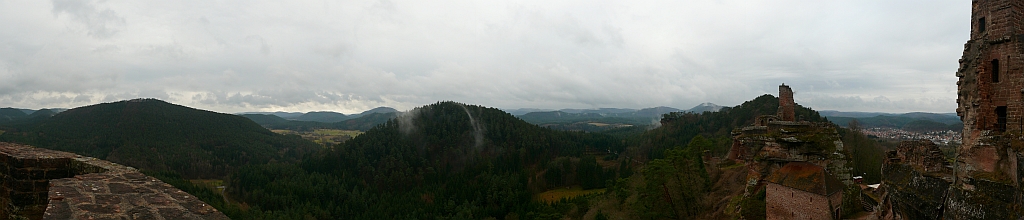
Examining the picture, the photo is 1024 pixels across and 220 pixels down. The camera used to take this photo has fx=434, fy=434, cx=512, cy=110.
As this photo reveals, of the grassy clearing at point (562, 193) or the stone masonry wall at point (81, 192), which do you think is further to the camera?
the grassy clearing at point (562, 193)

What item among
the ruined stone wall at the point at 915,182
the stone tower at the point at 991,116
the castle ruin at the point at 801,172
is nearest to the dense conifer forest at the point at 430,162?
the castle ruin at the point at 801,172

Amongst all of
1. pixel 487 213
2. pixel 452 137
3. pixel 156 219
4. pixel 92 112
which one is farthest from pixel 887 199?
pixel 92 112

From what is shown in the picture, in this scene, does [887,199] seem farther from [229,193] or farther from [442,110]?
[442,110]

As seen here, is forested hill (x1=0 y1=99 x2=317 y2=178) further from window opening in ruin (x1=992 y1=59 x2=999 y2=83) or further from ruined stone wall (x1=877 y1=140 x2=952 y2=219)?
window opening in ruin (x1=992 y1=59 x2=999 y2=83)

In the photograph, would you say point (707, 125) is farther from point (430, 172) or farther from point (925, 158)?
point (925, 158)

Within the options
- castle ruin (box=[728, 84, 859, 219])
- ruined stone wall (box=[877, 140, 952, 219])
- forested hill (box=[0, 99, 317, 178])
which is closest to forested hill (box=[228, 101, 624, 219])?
castle ruin (box=[728, 84, 859, 219])

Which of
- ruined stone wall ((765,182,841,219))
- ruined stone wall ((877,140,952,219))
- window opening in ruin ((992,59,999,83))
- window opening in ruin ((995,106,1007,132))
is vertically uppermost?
window opening in ruin ((992,59,999,83))

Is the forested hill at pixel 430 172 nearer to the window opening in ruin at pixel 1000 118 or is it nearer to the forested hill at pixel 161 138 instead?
the forested hill at pixel 161 138
